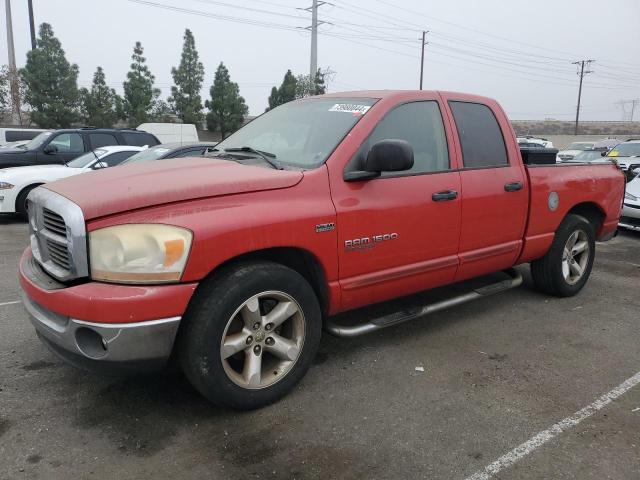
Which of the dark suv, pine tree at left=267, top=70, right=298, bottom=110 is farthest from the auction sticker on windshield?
pine tree at left=267, top=70, right=298, bottom=110

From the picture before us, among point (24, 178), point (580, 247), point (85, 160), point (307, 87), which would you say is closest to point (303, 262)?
point (580, 247)

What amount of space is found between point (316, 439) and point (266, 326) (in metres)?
0.66

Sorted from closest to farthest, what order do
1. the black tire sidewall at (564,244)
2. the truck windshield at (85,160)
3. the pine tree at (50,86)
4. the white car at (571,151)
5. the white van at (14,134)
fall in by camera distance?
1. the black tire sidewall at (564,244)
2. the truck windshield at (85,160)
3. the white van at (14,134)
4. the white car at (571,151)
5. the pine tree at (50,86)

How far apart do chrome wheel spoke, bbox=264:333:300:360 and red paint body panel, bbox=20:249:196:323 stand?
0.64 metres

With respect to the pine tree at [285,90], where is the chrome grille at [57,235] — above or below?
below

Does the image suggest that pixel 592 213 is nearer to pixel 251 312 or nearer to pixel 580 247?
pixel 580 247

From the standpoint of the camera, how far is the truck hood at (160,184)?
2.66 metres

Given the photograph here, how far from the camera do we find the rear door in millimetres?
4016

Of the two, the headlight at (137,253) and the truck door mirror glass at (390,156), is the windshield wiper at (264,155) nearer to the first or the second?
the truck door mirror glass at (390,156)

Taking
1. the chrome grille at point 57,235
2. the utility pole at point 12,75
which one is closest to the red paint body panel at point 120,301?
the chrome grille at point 57,235

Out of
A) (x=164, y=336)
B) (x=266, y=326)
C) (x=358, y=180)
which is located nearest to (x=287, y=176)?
(x=358, y=180)

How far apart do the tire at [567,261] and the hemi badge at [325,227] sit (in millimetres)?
2727

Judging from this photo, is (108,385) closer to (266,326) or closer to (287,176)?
(266,326)

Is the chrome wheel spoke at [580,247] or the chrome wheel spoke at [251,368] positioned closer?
the chrome wheel spoke at [251,368]
